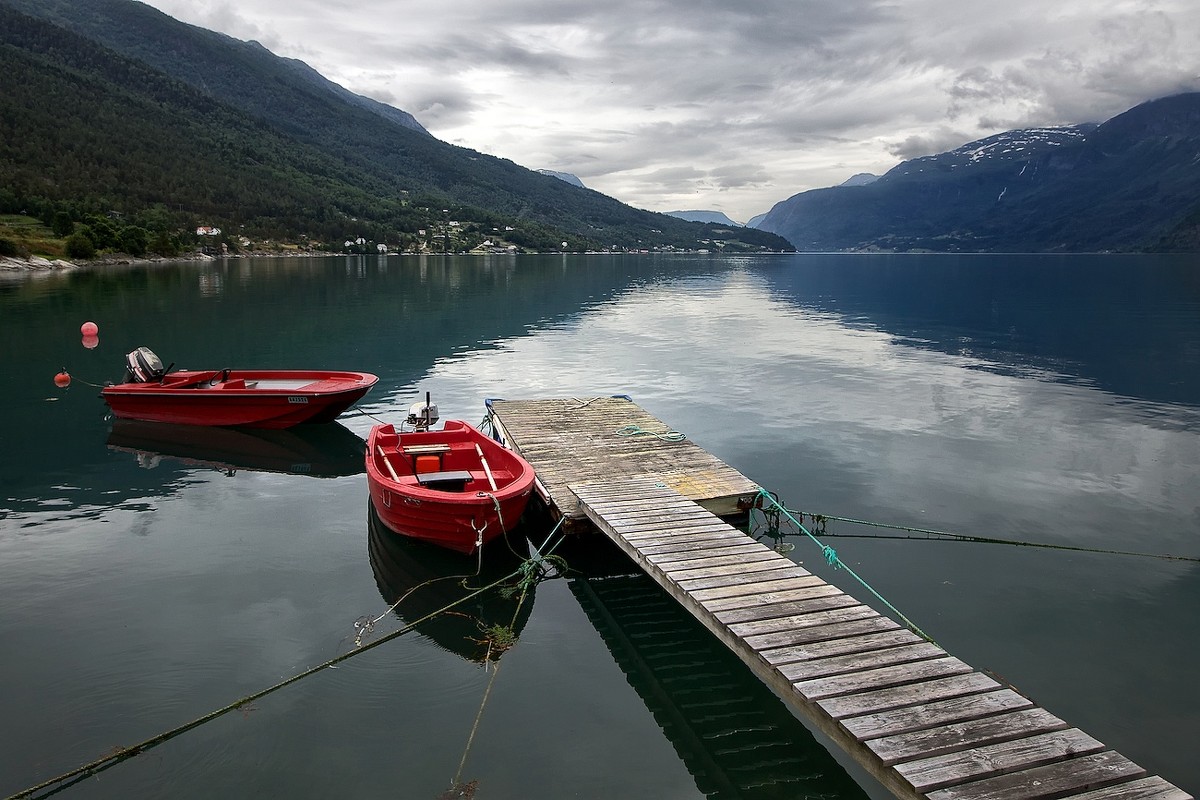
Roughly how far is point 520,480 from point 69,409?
2012 centimetres

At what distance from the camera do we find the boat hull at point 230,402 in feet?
71.7

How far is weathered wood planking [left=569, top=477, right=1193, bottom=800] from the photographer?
245 inches

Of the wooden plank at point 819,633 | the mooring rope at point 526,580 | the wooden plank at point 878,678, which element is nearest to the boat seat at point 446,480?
the mooring rope at point 526,580

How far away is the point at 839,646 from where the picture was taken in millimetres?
8297

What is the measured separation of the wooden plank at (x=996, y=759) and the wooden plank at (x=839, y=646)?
5.74 feet

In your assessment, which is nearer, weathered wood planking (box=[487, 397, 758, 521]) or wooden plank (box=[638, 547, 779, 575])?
wooden plank (box=[638, 547, 779, 575])

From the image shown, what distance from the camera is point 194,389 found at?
883 inches

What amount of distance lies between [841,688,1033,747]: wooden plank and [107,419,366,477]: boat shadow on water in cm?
1562

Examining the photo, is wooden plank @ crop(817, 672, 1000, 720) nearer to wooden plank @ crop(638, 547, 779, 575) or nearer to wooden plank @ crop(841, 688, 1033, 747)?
wooden plank @ crop(841, 688, 1033, 747)

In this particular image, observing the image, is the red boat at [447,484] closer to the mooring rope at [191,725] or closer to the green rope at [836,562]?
the mooring rope at [191,725]

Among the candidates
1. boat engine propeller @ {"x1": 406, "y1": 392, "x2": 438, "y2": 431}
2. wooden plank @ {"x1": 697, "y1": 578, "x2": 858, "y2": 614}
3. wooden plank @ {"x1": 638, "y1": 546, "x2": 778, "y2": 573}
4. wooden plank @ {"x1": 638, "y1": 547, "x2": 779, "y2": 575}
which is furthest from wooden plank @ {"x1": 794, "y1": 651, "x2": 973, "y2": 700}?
boat engine propeller @ {"x1": 406, "y1": 392, "x2": 438, "y2": 431}

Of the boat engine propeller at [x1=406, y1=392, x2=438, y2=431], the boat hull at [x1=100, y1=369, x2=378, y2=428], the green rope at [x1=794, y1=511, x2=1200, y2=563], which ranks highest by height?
the boat engine propeller at [x1=406, y1=392, x2=438, y2=431]

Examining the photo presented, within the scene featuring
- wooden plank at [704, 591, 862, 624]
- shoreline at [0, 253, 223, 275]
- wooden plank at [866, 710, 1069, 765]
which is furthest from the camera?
shoreline at [0, 253, 223, 275]

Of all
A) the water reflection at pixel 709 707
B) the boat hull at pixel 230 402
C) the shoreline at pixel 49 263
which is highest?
the shoreline at pixel 49 263
